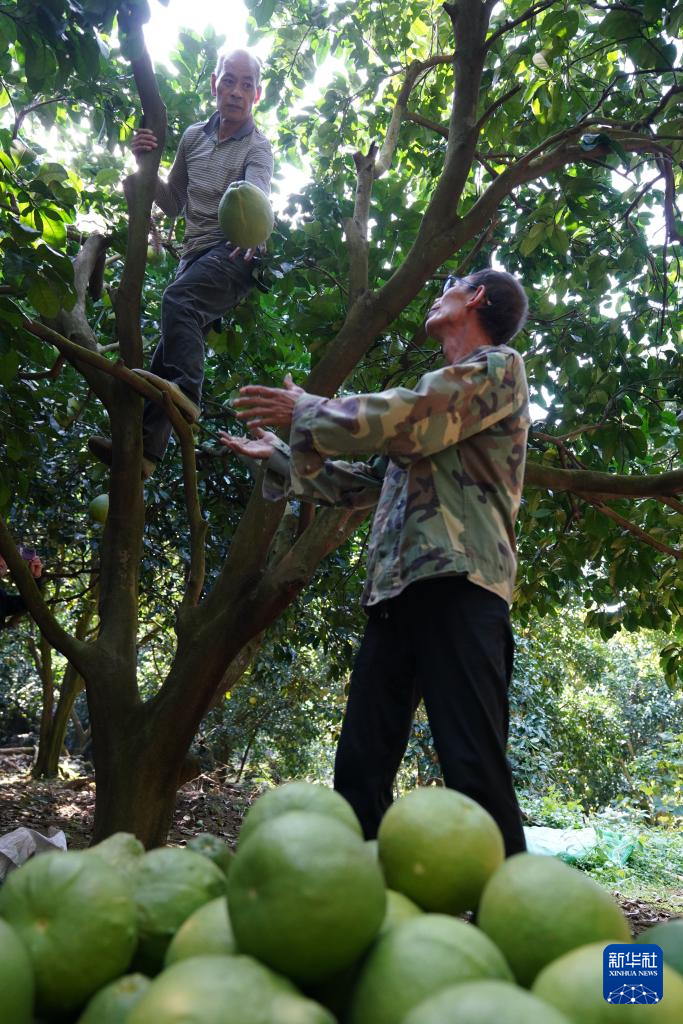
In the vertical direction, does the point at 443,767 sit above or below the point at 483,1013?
above

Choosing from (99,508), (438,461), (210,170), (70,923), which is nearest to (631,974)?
(70,923)

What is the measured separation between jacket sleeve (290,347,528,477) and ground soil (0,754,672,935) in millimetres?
3800

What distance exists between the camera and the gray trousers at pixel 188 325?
130 inches

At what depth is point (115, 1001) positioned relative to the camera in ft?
2.37

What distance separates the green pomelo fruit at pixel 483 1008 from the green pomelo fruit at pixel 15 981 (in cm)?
34

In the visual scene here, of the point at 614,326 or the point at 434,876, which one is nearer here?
the point at 434,876

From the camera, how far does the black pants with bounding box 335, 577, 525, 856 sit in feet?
5.38

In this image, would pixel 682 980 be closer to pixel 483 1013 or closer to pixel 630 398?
pixel 483 1013

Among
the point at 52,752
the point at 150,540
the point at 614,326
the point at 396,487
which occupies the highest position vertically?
the point at 614,326

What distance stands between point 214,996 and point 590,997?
0.29m

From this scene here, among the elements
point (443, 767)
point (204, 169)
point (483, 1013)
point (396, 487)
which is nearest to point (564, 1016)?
point (483, 1013)

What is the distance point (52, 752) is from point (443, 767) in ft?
28.9

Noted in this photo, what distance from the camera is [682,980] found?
708 mm

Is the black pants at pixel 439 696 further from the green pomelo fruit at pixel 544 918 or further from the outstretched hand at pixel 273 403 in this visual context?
the green pomelo fruit at pixel 544 918
